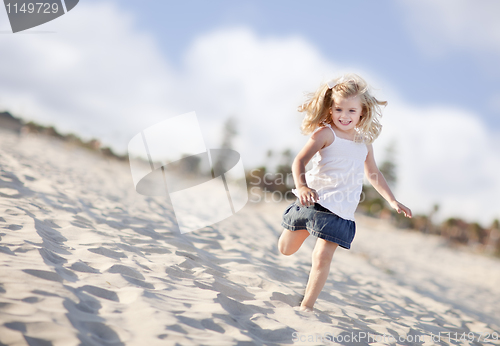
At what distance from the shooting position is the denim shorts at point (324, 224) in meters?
2.15

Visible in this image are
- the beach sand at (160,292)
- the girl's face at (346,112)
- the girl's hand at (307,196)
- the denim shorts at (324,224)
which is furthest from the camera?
the girl's face at (346,112)

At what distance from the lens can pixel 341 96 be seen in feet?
7.55

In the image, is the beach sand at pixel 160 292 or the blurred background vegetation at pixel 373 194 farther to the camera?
the blurred background vegetation at pixel 373 194

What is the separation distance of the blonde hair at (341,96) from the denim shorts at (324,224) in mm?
537

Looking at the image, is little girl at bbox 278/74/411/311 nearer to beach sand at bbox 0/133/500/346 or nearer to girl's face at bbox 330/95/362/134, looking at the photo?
girl's face at bbox 330/95/362/134

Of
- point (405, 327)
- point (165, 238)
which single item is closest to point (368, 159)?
point (405, 327)

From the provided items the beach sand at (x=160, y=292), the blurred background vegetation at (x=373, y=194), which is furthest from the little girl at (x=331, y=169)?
the blurred background vegetation at (x=373, y=194)

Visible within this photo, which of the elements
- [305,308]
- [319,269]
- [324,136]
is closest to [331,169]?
[324,136]

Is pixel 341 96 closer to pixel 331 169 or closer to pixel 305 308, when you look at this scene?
pixel 331 169

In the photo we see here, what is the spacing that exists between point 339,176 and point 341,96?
0.53m

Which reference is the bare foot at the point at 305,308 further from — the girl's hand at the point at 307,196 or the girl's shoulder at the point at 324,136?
the girl's shoulder at the point at 324,136

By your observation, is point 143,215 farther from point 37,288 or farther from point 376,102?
point 376,102

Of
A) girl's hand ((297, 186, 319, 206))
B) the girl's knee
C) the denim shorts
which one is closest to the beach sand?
the girl's knee

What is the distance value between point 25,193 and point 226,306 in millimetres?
2842
